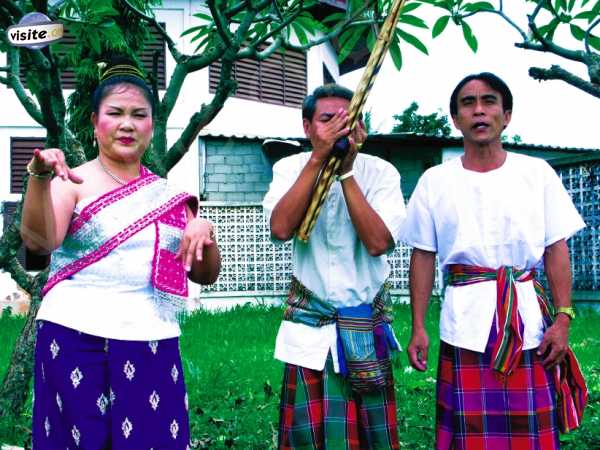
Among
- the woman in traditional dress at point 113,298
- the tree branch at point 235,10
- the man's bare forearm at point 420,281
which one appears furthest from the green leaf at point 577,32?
the woman in traditional dress at point 113,298

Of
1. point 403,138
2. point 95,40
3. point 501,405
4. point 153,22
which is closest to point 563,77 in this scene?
point 501,405

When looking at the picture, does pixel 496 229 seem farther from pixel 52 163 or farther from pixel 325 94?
pixel 52 163

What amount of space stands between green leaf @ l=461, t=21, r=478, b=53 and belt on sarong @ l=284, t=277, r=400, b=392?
1261mm

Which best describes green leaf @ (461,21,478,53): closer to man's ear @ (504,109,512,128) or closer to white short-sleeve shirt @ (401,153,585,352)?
man's ear @ (504,109,512,128)

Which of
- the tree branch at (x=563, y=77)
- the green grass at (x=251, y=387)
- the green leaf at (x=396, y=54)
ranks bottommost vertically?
the green grass at (x=251, y=387)

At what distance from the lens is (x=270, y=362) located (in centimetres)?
657

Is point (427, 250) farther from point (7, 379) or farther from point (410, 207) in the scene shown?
point (7, 379)

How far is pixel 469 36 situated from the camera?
3516 millimetres

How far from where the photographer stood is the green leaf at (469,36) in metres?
3.51

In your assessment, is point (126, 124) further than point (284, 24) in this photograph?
No

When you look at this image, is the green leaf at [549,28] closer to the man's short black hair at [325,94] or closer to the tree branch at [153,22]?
the man's short black hair at [325,94]

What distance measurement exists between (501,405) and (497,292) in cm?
39

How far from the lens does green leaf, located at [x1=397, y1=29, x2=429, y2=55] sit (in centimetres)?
330

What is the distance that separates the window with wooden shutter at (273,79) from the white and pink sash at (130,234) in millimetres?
10933
